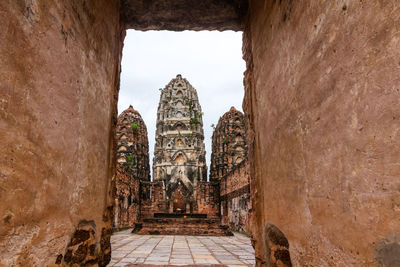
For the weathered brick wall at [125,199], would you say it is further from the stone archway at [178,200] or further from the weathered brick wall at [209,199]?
the stone archway at [178,200]

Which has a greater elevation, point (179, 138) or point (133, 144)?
point (179, 138)

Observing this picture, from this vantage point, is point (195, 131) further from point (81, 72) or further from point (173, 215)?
point (81, 72)

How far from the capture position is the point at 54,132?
2014 mm

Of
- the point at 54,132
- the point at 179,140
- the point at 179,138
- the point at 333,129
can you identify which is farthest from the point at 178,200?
the point at 333,129

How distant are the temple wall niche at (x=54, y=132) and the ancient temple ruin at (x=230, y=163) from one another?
9.92 meters

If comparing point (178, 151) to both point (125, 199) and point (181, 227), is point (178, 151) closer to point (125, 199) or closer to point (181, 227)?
point (125, 199)

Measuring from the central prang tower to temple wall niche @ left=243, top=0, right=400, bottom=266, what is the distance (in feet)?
80.9

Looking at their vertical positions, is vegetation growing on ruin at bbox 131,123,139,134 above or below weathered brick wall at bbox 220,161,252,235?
above

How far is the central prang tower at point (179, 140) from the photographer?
96.8 feet

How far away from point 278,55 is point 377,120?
4.79ft

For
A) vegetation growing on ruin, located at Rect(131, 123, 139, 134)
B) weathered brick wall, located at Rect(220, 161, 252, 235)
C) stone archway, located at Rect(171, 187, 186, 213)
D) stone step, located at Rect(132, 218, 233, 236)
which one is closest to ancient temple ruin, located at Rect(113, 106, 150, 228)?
vegetation growing on ruin, located at Rect(131, 123, 139, 134)

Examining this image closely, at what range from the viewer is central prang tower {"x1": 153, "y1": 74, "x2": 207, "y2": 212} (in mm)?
29516

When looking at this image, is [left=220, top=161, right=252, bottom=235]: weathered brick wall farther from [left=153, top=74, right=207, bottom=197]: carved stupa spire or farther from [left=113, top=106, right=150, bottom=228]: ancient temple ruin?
[left=153, top=74, right=207, bottom=197]: carved stupa spire

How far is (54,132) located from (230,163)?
23464mm
